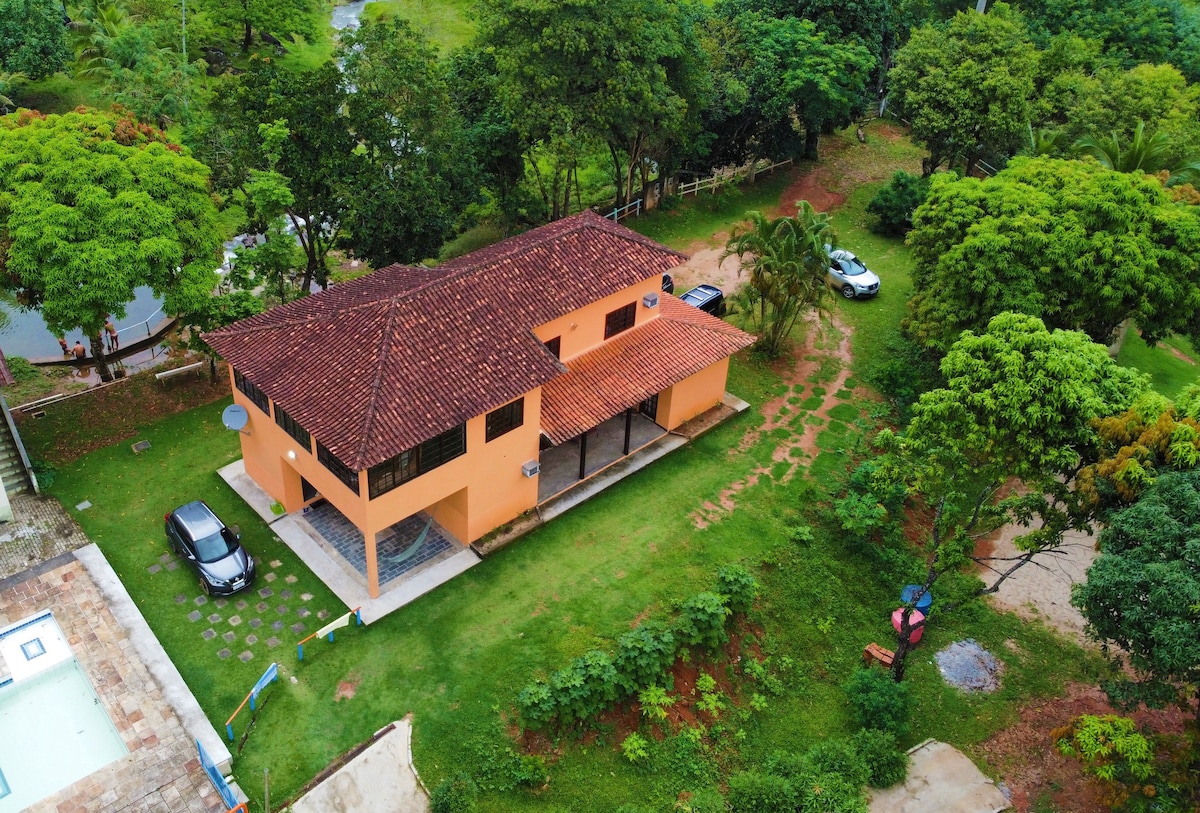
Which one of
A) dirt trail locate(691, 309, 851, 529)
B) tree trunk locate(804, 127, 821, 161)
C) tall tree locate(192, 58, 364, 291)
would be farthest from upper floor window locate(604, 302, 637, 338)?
tree trunk locate(804, 127, 821, 161)

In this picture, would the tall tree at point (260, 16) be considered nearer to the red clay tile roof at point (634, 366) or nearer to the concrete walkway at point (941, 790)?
the red clay tile roof at point (634, 366)

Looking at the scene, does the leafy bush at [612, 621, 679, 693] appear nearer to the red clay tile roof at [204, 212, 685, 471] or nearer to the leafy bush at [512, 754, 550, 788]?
the leafy bush at [512, 754, 550, 788]

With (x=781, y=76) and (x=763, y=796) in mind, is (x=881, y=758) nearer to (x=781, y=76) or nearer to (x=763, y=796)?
(x=763, y=796)

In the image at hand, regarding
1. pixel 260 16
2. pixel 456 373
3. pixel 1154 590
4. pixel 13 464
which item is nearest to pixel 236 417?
pixel 456 373

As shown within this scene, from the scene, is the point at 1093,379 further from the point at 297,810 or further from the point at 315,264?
the point at 315,264

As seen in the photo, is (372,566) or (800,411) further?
(800,411)
